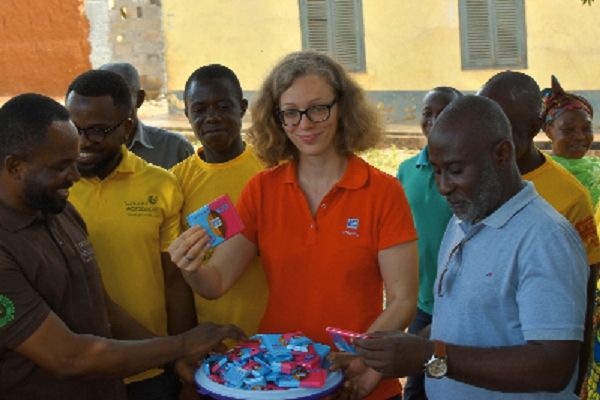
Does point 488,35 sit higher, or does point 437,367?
point 488,35

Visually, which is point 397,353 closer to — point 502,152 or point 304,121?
point 502,152

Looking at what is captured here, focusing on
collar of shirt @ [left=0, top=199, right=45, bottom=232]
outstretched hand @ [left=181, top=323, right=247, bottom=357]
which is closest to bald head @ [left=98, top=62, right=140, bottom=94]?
outstretched hand @ [left=181, top=323, right=247, bottom=357]

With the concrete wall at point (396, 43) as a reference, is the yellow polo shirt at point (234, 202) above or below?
below

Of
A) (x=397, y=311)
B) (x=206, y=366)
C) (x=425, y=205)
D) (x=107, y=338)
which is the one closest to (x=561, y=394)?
(x=397, y=311)

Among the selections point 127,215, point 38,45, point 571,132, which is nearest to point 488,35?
point 571,132

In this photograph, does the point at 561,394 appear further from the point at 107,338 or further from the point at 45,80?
the point at 45,80

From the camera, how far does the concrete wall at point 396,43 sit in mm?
13523

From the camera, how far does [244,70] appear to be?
16344 mm

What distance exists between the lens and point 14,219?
9.96ft

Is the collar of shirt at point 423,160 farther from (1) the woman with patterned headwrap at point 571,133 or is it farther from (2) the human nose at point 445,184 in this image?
(2) the human nose at point 445,184

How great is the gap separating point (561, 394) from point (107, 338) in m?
1.62

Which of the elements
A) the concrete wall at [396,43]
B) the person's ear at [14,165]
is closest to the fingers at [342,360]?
the person's ear at [14,165]

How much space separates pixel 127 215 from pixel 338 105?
1.03 metres

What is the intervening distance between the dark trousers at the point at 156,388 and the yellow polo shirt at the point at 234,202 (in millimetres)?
306
